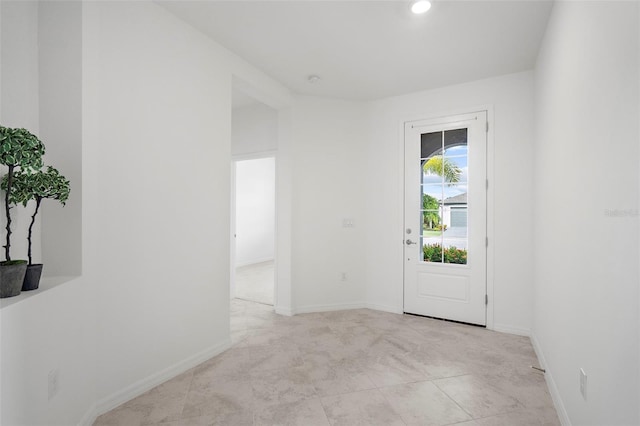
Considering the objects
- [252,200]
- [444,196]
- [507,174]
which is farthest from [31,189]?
[252,200]

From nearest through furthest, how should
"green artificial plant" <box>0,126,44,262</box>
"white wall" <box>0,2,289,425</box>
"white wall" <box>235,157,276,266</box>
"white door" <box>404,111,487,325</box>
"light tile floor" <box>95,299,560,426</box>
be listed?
1. "green artificial plant" <box>0,126,44,262</box>
2. "white wall" <box>0,2,289,425</box>
3. "light tile floor" <box>95,299,560,426</box>
4. "white door" <box>404,111,487,325</box>
5. "white wall" <box>235,157,276,266</box>

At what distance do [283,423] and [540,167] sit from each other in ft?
9.40

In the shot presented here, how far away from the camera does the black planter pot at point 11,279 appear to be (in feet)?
4.62

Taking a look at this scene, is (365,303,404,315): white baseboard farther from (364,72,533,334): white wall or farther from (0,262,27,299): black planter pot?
(0,262,27,299): black planter pot

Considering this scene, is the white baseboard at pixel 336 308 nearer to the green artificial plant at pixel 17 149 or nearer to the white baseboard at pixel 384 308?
the white baseboard at pixel 384 308

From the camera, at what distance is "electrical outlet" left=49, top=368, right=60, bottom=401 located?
1598mm

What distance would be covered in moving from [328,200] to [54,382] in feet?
10.2

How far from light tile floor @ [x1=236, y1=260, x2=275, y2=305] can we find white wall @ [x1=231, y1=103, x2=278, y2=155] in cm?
211

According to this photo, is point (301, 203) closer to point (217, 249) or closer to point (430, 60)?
point (217, 249)

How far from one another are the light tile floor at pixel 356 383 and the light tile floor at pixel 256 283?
141 cm

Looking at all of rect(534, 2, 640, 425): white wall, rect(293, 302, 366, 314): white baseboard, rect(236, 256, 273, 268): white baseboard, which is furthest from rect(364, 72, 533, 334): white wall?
rect(236, 256, 273, 268): white baseboard

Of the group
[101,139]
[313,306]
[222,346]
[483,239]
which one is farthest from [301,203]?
[101,139]

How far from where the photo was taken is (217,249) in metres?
2.92

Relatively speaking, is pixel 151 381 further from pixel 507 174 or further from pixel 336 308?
pixel 507 174
